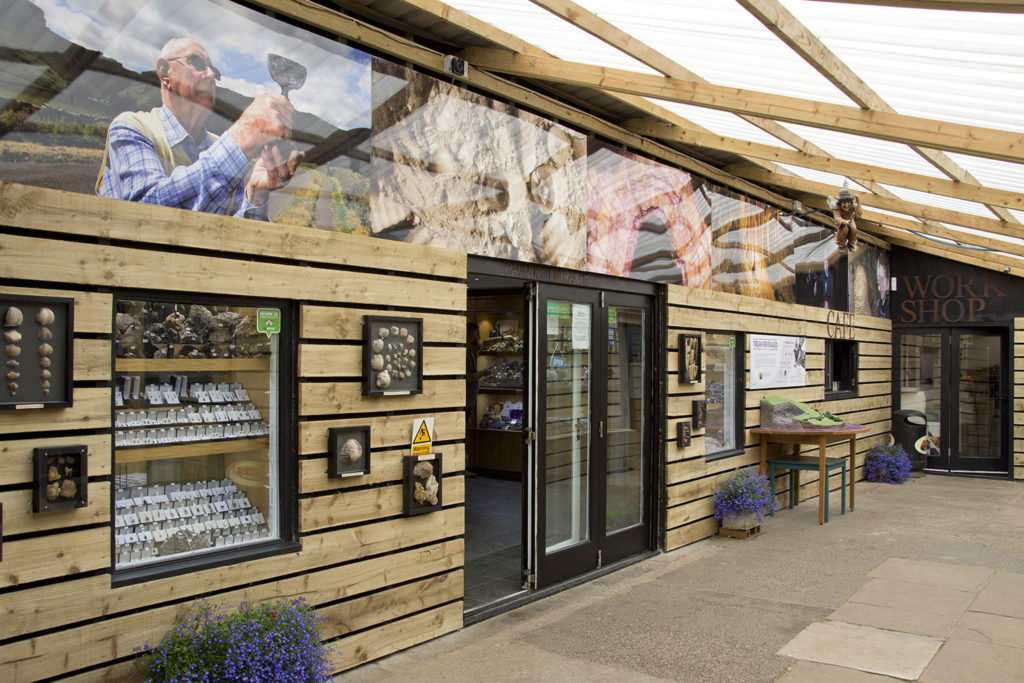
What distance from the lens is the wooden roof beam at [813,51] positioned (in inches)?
157

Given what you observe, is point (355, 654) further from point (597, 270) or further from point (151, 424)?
point (597, 270)

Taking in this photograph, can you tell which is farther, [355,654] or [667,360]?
[667,360]

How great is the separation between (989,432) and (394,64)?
12209mm

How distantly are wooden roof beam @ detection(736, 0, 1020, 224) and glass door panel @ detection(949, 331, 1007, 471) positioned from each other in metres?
9.67

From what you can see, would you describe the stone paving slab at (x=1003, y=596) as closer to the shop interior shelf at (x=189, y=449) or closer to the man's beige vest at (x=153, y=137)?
the shop interior shelf at (x=189, y=449)

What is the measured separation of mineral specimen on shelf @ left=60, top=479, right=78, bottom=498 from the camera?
11.3 ft

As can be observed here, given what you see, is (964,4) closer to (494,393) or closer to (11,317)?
(11,317)

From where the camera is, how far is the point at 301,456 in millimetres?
4469

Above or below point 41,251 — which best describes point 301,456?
below

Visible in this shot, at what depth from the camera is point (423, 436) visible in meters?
5.16

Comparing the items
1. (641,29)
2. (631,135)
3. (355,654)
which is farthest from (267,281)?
(631,135)

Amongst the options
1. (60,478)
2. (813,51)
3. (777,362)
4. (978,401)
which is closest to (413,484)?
(60,478)

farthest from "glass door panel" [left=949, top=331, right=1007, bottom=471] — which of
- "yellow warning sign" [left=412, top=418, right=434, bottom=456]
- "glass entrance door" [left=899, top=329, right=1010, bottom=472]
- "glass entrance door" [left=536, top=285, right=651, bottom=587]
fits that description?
"yellow warning sign" [left=412, top=418, right=434, bottom=456]

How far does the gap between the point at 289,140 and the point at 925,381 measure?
1253 centimetres
